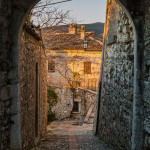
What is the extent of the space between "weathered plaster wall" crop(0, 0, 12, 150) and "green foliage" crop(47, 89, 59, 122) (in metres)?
10.2

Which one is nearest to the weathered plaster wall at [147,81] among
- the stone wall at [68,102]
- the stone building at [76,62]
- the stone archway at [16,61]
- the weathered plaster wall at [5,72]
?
the stone archway at [16,61]

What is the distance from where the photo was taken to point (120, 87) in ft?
15.5

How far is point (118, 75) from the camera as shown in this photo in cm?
495

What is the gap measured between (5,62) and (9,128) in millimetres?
998

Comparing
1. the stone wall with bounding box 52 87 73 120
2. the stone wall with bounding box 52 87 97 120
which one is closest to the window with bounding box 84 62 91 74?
the stone wall with bounding box 52 87 97 120

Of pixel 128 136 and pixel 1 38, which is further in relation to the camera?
pixel 128 136

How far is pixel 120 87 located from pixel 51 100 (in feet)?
30.7

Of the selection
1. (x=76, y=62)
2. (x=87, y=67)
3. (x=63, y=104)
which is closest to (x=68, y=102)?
(x=63, y=104)

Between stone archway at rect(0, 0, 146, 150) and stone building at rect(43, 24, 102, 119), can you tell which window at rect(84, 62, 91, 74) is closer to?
stone building at rect(43, 24, 102, 119)

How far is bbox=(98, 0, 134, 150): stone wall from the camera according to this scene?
4.10m

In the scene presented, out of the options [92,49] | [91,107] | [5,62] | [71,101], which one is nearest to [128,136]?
[5,62]

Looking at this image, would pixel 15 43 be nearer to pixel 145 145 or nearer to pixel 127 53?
pixel 127 53

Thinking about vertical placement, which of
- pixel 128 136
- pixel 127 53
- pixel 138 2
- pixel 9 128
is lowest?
pixel 128 136

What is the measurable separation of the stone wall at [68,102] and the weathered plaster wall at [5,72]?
1050 centimetres
